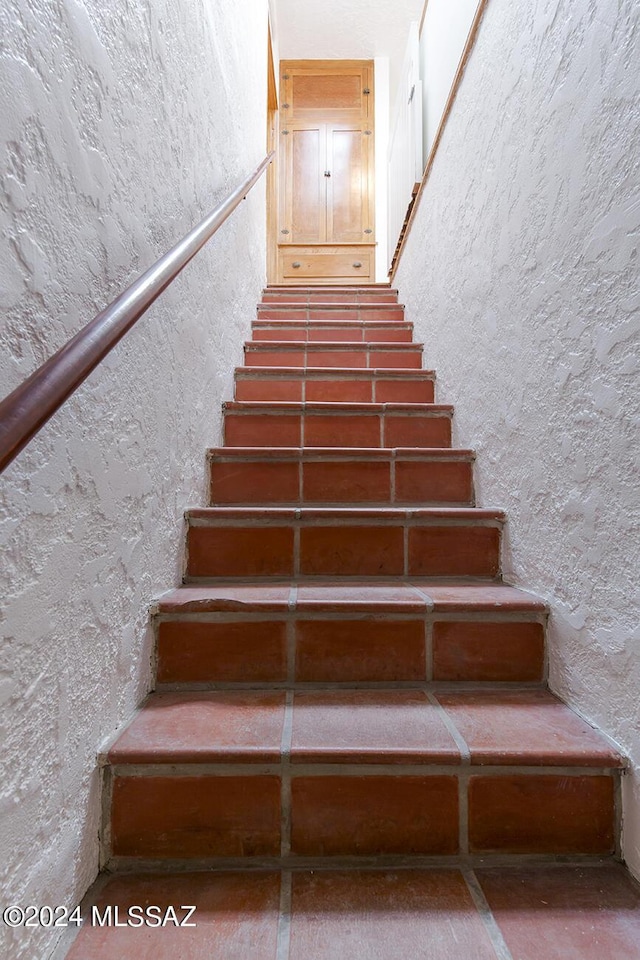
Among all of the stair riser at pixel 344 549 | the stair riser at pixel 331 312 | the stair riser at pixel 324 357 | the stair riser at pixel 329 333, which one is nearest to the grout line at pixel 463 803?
the stair riser at pixel 344 549

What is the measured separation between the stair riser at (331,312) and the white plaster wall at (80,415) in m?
1.53

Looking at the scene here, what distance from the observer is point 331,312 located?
287 centimetres

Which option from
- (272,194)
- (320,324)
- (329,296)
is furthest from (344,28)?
(320,324)

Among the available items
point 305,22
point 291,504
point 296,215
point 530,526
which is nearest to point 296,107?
point 305,22

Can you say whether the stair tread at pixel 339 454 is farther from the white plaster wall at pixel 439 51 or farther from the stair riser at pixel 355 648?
the white plaster wall at pixel 439 51

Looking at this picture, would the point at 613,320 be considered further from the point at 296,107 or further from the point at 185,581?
the point at 296,107

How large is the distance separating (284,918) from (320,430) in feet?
4.49

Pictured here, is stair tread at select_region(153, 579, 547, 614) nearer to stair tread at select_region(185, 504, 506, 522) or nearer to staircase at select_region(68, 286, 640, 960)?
staircase at select_region(68, 286, 640, 960)

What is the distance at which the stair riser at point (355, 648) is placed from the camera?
1049 millimetres

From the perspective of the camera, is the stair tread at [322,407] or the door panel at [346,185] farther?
the door panel at [346,185]

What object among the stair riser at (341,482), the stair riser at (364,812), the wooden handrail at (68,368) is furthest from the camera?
the stair riser at (341,482)

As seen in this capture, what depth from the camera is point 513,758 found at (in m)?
0.81

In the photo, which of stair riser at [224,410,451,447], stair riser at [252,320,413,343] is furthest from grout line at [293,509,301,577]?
stair riser at [252,320,413,343]

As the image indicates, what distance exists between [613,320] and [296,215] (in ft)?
15.0
